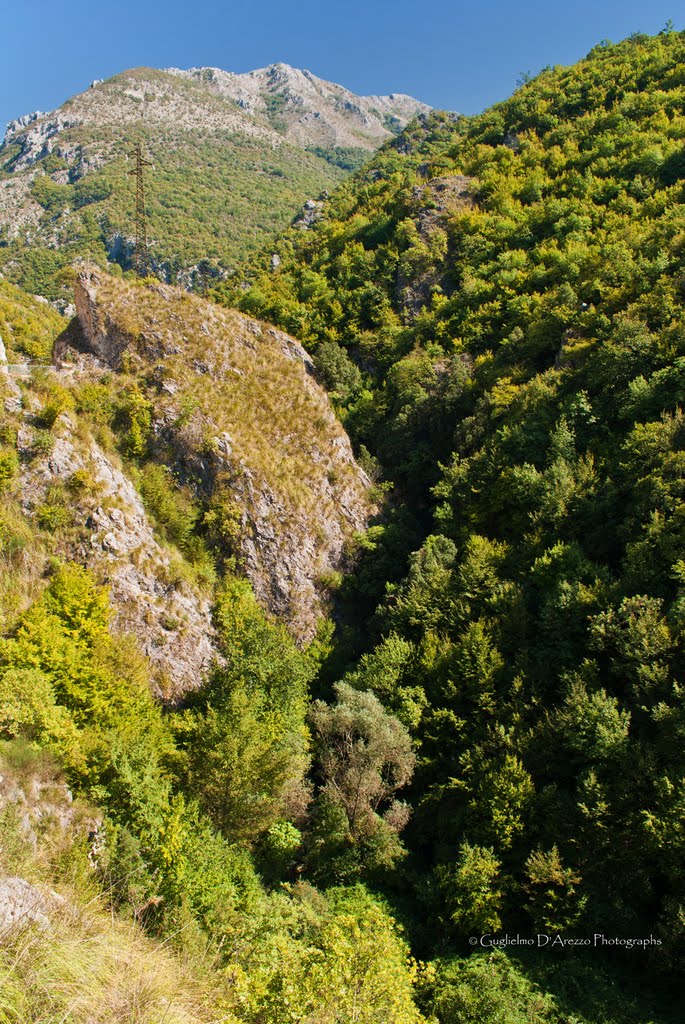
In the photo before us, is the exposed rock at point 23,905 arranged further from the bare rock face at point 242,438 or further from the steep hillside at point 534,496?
the bare rock face at point 242,438

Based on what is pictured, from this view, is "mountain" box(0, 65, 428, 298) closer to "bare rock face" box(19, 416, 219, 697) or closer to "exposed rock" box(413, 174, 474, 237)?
"exposed rock" box(413, 174, 474, 237)

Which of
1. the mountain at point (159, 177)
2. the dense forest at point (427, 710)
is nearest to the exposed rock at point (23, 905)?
the dense forest at point (427, 710)

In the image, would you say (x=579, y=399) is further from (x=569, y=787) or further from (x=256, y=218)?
(x=256, y=218)

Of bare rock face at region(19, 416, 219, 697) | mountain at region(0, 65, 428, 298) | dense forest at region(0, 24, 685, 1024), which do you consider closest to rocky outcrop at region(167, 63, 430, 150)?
mountain at region(0, 65, 428, 298)

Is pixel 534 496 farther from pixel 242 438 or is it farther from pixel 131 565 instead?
pixel 131 565

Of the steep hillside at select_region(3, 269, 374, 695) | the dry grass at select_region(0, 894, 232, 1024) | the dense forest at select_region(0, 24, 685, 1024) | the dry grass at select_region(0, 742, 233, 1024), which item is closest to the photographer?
the dry grass at select_region(0, 894, 232, 1024)
